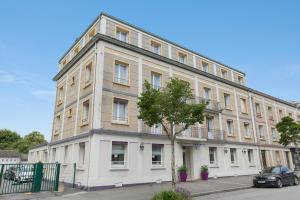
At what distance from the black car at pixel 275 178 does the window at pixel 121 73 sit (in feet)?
36.4

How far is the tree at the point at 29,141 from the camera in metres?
57.8

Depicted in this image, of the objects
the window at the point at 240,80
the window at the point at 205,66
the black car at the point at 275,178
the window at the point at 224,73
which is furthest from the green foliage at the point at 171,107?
the window at the point at 240,80

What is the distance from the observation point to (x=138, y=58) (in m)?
18.3

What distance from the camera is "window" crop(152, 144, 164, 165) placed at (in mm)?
17344

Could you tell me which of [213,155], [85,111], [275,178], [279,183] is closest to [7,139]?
[85,111]

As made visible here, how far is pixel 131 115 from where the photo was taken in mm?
16688

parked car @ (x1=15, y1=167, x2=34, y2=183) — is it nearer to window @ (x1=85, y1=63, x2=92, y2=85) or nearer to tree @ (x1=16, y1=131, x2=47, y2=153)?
window @ (x1=85, y1=63, x2=92, y2=85)

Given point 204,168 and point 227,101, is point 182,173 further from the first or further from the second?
point 227,101

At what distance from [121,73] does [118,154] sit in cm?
571

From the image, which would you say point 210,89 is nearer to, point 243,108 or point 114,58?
point 243,108

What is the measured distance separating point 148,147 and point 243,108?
15.4 meters

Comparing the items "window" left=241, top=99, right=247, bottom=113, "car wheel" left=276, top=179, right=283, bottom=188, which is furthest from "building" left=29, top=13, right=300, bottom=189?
"car wheel" left=276, top=179, right=283, bottom=188

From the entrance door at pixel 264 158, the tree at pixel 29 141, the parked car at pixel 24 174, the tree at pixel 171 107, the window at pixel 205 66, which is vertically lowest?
the parked car at pixel 24 174

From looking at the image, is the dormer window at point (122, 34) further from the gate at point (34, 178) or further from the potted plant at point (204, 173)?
the potted plant at point (204, 173)
